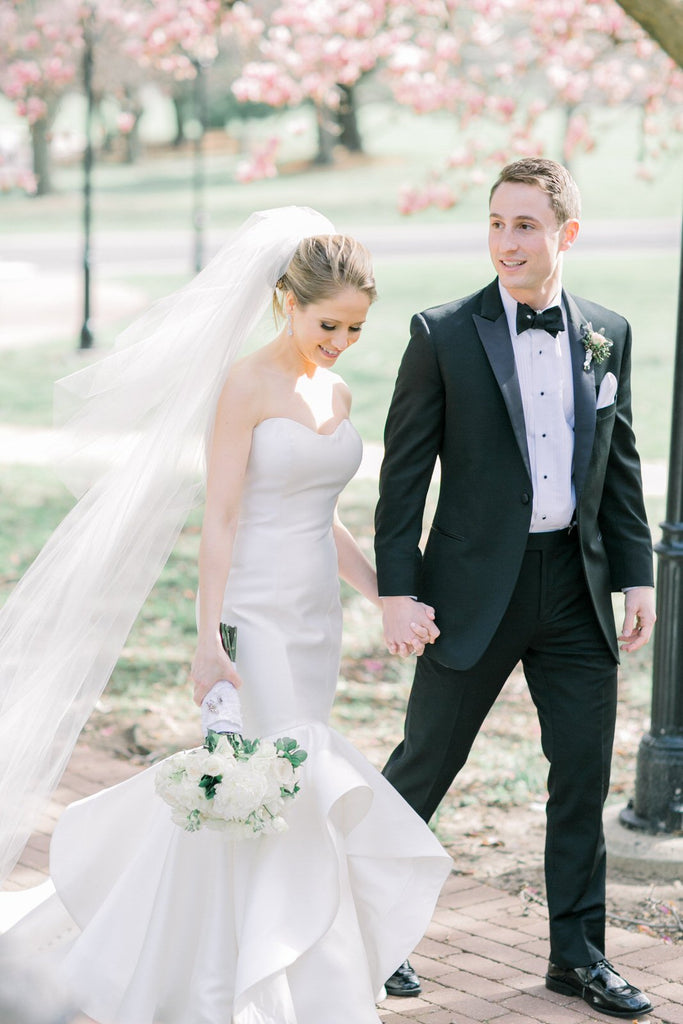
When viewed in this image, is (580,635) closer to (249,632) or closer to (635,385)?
(249,632)

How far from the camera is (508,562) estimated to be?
3.66 metres

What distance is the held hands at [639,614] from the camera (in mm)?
3832

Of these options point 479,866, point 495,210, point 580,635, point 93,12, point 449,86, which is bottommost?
point 479,866

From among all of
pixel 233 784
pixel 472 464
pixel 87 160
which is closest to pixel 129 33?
pixel 87 160

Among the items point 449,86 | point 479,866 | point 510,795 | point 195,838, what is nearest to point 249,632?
point 195,838

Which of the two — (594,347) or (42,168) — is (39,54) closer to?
(42,168)

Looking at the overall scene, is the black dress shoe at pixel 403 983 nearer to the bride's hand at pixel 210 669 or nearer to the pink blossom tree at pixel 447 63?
the bride's hand at pixel 210 669

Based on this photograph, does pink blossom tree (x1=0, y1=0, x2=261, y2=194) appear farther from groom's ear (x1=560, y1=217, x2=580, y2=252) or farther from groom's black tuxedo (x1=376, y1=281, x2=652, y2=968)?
groom's black tuxedo (x1=376, y1=281, x2=652, y2=968)

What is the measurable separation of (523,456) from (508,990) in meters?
1.53

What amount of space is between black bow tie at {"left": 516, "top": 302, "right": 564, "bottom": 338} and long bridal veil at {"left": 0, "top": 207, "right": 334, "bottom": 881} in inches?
22.7

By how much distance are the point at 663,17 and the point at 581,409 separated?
7.10 ft

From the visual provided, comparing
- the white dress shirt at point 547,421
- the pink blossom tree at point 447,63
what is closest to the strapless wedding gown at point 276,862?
the white dress shirt at point 547,421

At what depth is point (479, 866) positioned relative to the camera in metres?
4.92

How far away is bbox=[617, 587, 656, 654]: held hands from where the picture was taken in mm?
3832
